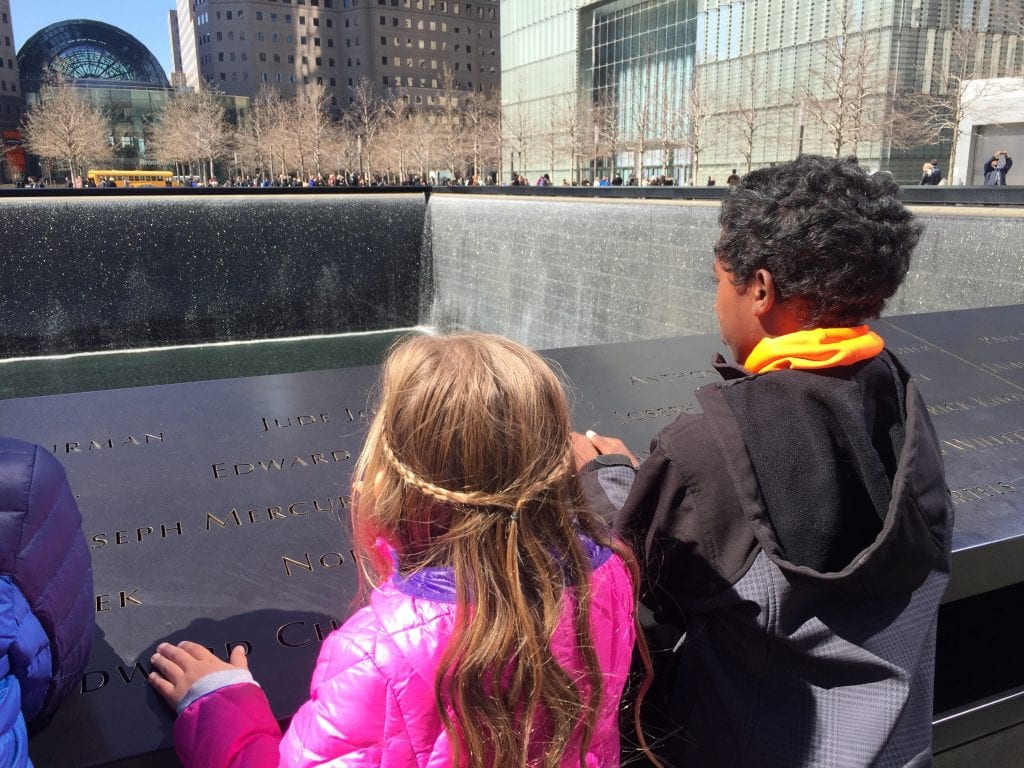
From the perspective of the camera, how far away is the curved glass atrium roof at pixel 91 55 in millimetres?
92500

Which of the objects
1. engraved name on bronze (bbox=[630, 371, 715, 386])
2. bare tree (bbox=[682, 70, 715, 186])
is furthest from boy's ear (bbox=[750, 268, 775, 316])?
bare tree (bbox=[682, 70, 715, 186])

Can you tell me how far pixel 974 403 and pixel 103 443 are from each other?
288 centimetres

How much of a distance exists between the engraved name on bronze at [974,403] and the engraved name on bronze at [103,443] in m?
2.51

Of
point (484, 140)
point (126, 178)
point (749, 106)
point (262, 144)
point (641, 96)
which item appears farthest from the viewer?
point (262, 144)

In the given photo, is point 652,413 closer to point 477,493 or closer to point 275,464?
point 275,464

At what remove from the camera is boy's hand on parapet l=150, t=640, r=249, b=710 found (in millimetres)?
1433

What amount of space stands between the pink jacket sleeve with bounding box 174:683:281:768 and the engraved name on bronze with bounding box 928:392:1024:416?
247 centimetres

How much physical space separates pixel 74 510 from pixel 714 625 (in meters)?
0.95

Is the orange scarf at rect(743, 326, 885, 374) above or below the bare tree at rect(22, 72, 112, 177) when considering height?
below

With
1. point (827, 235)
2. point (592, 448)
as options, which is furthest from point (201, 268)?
point (827, 235)

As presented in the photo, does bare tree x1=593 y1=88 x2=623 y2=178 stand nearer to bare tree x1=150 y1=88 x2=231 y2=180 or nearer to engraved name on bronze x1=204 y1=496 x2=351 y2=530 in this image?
bare tree x1=150 y1=88 x2=231 y2=180

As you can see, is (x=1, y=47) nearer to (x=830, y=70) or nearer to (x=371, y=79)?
(x=371, y=79)

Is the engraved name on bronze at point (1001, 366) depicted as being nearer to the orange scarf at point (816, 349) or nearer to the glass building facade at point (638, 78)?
the orange scarf at point (816, 349)

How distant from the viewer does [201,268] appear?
14266 millimetres
